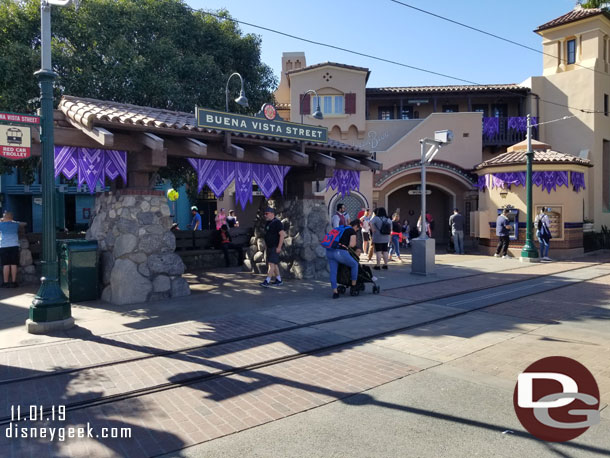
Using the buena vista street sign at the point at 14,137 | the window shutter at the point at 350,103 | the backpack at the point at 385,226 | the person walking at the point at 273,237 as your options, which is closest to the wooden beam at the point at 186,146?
the person walking at the point at 273,237

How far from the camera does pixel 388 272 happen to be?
1322cm

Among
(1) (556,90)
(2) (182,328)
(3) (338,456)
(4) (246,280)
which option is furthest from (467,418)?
(1) (556,90)

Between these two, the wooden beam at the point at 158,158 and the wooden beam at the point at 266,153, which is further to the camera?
the wooden beam at the point at 266,153

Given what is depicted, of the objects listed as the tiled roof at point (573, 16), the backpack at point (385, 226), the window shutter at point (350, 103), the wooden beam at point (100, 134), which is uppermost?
the tiled roof at point (573, 16)

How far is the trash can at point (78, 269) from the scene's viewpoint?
8.93 m

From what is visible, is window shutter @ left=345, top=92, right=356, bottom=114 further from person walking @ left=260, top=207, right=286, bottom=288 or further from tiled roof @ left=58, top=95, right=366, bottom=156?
tiled roof @ left=58, top=95, right=366, bottom=156

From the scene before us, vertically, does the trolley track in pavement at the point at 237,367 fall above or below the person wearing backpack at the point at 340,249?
below

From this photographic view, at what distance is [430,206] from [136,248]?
62.2 ft

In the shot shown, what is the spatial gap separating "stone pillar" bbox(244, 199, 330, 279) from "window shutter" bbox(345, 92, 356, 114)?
11042mm

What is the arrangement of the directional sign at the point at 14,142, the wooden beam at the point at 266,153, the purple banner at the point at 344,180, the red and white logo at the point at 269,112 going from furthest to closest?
the purple banner at the point at 344,180
the red and white logo at the point at 269,112
the wooden beam at the point at 266,153
the directional sign at the point at 14,142

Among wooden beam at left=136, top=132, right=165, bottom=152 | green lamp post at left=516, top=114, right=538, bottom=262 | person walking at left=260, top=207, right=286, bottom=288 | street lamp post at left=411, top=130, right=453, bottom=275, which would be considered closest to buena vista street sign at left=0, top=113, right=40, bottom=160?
wooden beam at left=136, top=132, right=165, bottom=152

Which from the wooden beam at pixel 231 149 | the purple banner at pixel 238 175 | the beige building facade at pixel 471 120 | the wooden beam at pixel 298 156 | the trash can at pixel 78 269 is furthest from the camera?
the beige building facade at pixel 471 120

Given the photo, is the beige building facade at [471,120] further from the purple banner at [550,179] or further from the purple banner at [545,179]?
the purple banner at [550,179]

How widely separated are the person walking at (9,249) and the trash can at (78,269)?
8.08ft
